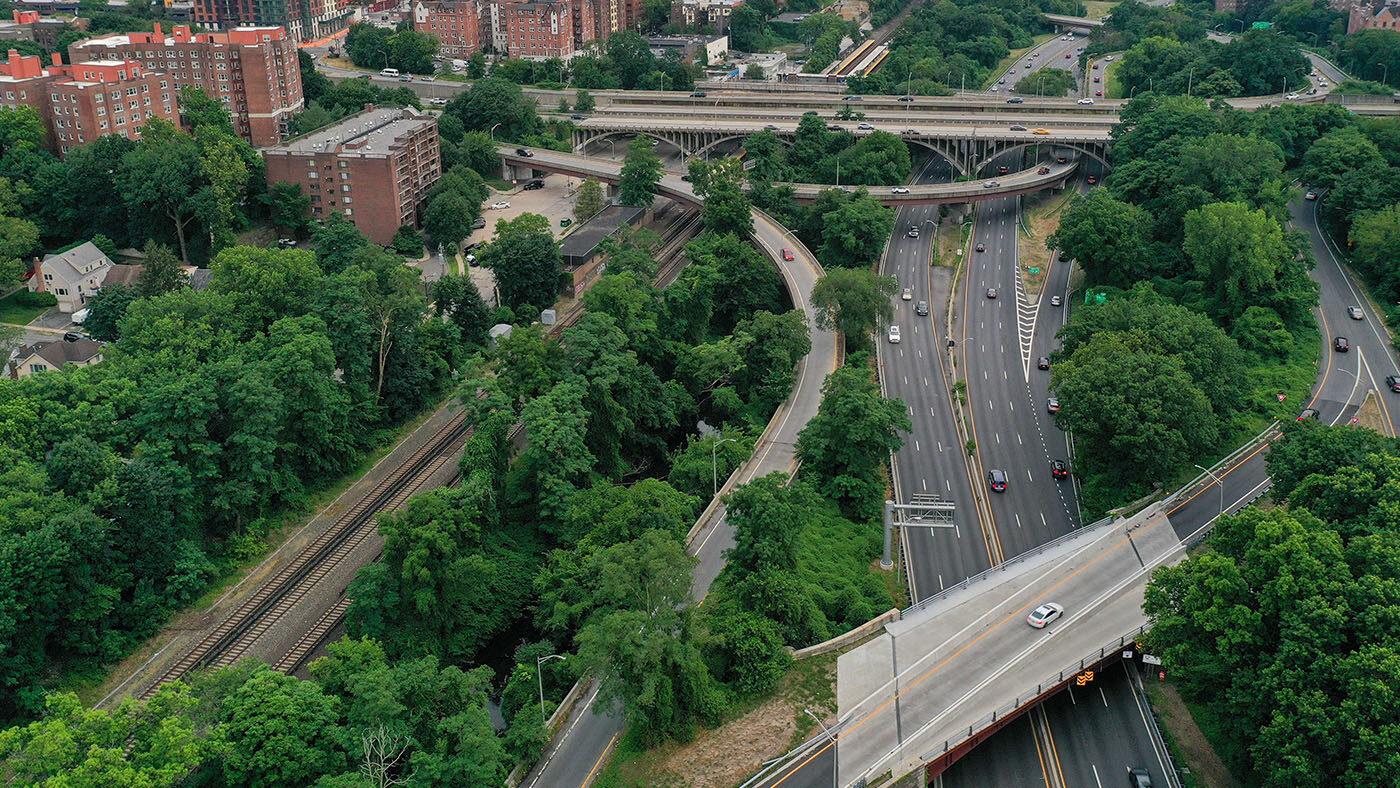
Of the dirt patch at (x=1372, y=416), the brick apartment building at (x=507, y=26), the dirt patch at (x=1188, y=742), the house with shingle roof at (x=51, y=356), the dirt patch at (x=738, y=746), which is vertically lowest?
the dirt patch at (x=1188, y=742)

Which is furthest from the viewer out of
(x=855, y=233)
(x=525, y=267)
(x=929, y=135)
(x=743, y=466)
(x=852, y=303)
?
(x=929, y=135)

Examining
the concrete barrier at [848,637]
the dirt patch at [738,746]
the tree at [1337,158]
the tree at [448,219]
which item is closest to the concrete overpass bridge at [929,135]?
the tree at [1337,158]

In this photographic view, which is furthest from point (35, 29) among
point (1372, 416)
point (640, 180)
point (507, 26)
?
point (1372, 416)

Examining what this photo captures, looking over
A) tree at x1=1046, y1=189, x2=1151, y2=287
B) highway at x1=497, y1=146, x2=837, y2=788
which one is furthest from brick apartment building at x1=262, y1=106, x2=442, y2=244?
tree at x1=1046, y1=189, x2=1151, y2=287

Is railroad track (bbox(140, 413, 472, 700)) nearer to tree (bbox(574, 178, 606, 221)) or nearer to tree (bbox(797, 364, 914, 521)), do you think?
tree (bbox(797, 364, 914, 521))

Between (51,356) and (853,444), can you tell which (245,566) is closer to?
(51,356)

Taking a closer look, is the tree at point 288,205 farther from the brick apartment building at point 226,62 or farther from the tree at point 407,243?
the brick apartment building at point 226,62
